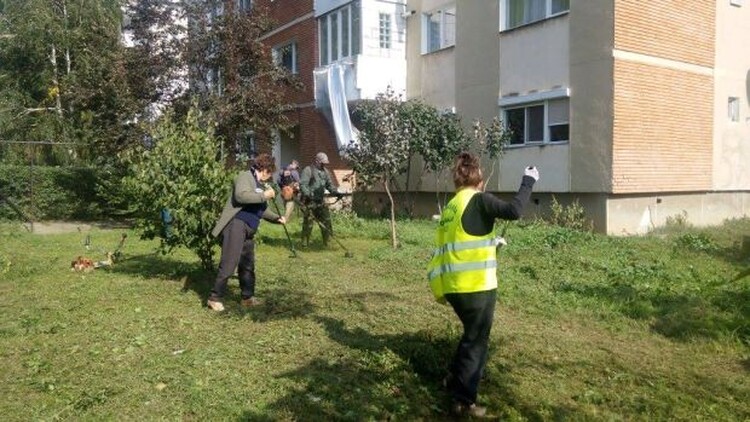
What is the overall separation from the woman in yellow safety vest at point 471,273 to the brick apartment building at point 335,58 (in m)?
13.6

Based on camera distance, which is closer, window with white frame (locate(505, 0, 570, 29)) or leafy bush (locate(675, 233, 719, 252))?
leafy bush (locate(675, 233, 719, 252))

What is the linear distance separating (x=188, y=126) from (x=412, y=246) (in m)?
4.72

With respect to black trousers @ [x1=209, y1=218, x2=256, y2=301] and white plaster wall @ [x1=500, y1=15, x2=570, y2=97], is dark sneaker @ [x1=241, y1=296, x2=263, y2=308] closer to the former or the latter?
black trousers @ [x1=209, y1=218, x2=256, y2=301]

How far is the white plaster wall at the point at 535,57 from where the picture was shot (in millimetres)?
14195

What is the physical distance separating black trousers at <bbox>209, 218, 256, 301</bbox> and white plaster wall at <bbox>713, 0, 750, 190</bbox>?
12.6 metres

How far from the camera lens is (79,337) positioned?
6109 millimetres

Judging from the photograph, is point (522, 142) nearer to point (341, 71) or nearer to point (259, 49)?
point (341, 71)

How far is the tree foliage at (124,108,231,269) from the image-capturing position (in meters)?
8.28

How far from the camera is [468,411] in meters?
4.49

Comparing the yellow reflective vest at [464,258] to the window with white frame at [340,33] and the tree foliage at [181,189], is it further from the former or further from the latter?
the window with white frame at [340,33]

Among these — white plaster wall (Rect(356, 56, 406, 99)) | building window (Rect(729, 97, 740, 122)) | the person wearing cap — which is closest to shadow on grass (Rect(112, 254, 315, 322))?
the person wearing cap

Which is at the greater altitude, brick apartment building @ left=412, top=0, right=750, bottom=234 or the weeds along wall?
brick apartment building @ left=412, top=0, right=750, bottom=234

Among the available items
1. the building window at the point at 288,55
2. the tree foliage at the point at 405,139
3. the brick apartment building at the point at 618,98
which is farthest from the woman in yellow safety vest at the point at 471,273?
the building window at the point at 288,55

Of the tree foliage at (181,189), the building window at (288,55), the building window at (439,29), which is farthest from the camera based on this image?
the building window at (288,55)
